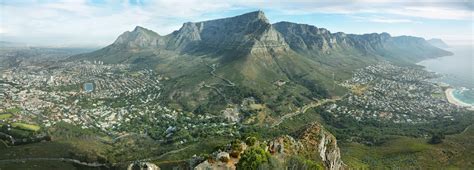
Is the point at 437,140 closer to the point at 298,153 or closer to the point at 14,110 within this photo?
the point at 298,153

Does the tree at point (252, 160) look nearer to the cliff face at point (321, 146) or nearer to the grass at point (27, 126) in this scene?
the cliff face at point (321, 146)

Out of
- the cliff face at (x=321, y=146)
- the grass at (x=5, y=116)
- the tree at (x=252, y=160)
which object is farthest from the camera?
the grass at (x=5, y=116)

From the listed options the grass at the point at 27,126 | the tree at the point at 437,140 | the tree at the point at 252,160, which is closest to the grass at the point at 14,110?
the grass at the point at 27,126

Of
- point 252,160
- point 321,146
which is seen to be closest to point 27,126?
point 321,146

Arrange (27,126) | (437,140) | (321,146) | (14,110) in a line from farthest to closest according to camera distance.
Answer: (14,110), (27,126), (437,140), (321,146)

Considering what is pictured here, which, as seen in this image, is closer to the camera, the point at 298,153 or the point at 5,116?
the point at 298,153

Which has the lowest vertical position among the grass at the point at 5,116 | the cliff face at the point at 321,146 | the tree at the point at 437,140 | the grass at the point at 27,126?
the tree at the point at 437,140

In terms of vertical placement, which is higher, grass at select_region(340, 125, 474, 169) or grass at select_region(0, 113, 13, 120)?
grass at select_region(0, 113, 13, 120)

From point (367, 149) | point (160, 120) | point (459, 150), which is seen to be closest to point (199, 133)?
point (160, 120)

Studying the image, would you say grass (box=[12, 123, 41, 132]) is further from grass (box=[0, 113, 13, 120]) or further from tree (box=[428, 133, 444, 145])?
tree (box=[428, 133, 444, 145])

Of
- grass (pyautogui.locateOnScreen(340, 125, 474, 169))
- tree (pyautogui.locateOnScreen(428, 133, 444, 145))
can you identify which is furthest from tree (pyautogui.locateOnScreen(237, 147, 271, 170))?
tree (pyautogui.locateOnScreen(428, 133, 444, 145))

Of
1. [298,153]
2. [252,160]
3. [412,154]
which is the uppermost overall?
[252,160]
